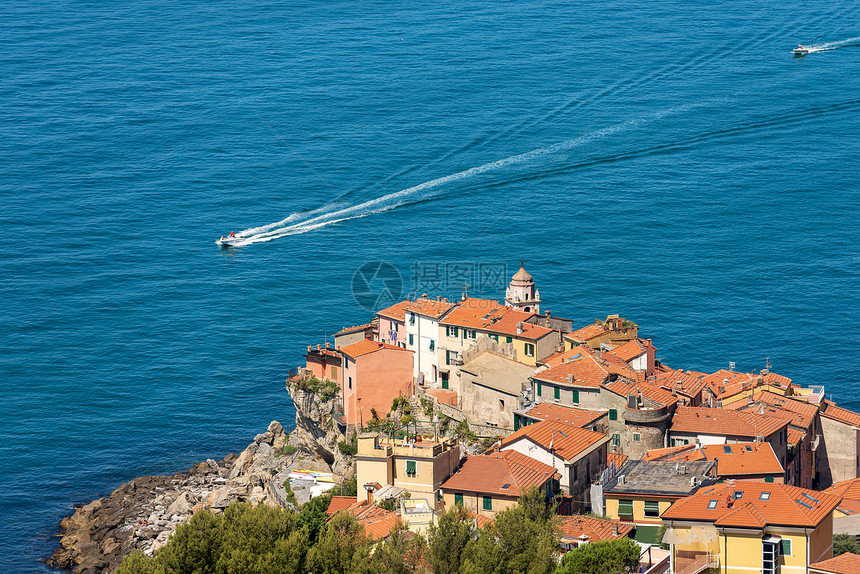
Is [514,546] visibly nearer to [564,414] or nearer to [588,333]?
[564,414]

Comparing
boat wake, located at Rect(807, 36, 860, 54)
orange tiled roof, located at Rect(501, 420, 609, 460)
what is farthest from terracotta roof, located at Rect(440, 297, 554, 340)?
boat wake, located at Rect(807, 36, 860, 54)

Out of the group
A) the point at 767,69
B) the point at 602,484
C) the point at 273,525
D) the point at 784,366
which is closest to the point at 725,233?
the point at 784,366

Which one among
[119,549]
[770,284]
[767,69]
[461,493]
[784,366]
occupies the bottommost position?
[119,549]

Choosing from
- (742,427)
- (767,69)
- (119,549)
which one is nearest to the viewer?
(742,427)

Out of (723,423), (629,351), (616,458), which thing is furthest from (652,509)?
(629,351)

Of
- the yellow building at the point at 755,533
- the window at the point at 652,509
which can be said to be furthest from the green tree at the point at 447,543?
the window at the point at 652,509

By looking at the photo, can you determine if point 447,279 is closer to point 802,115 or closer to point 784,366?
point 784,366
